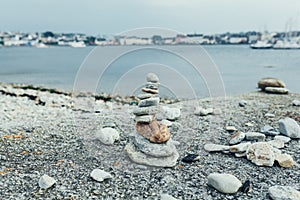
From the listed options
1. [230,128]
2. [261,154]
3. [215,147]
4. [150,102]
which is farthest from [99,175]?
[230,128]

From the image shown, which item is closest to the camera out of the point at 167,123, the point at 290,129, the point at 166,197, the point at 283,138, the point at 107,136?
the point at 166,197

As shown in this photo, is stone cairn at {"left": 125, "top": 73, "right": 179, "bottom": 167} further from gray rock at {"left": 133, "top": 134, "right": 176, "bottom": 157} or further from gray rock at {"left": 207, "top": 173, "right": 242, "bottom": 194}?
gray rock at {"left": 207, "top": 173, "right": 242, "bottom": 194}

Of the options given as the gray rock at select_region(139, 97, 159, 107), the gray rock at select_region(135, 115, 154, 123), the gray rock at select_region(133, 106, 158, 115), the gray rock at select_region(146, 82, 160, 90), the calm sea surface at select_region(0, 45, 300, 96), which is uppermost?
the gray rock at select_region(146, 82, 160, 90)

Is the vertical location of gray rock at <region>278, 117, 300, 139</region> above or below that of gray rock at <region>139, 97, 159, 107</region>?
below

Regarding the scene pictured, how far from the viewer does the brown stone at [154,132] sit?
420 centimetres

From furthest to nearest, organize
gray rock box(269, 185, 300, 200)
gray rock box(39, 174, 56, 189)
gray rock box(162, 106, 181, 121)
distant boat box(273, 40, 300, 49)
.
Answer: distant boat box(273, 40, 300, 49)
gray rock box(162, 106, 181, 121)
gray rock box(39, 174, 56, 189)
gray rock box(269, 185, 300, 200)

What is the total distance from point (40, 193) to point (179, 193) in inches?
62.9

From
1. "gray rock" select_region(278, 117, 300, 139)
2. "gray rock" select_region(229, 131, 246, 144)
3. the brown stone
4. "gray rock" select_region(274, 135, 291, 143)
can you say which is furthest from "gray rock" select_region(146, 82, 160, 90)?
"gray rock" select_region(278, 117, 300, 139)

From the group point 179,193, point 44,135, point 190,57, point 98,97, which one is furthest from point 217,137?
point 98,97

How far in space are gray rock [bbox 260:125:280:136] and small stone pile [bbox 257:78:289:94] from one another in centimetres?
555

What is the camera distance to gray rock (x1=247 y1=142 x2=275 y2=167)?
428 centimetres

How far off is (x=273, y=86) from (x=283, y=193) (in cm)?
878

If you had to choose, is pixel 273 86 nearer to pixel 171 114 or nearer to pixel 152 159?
pixel 171 114

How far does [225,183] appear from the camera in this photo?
3605 millimetres
